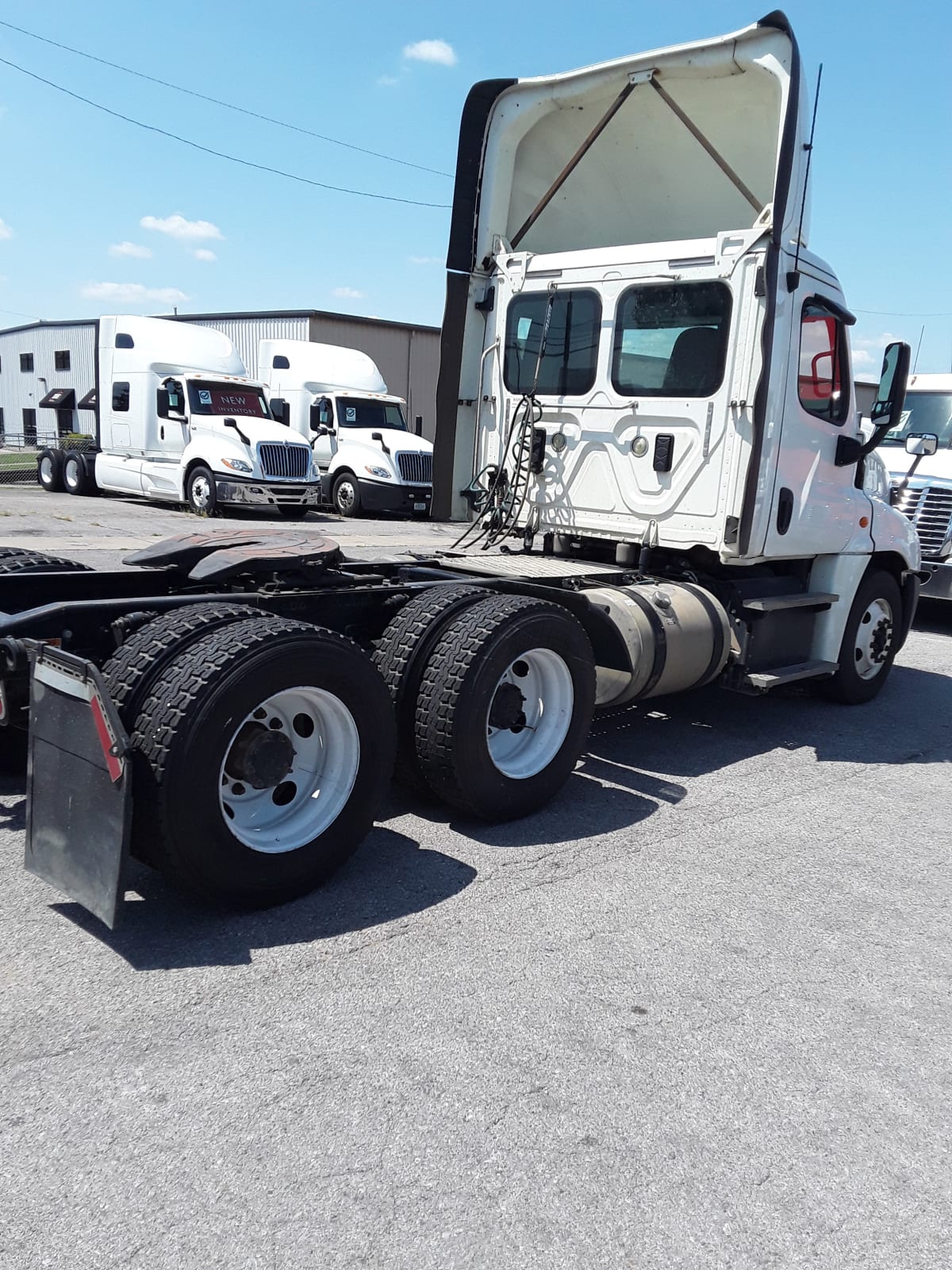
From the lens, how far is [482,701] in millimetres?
4559

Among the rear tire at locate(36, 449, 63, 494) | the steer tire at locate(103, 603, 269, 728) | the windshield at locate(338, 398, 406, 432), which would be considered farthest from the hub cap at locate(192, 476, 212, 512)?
the steer tire at locate(103, 603, 269, 728)

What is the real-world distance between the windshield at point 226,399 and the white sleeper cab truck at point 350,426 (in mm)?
1495

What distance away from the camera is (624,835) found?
4.77 meters

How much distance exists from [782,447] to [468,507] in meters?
2.33

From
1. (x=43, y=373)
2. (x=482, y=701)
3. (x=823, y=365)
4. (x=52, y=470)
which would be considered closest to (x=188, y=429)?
(x=52, y=470)

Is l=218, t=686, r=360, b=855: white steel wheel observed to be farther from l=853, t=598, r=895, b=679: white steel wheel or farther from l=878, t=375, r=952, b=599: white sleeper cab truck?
l=878, t=375, r=952, b=599: white sleeper cab truck

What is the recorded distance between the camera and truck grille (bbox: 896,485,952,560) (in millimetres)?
11117

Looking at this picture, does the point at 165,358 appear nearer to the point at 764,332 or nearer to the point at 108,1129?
the point at 764,332

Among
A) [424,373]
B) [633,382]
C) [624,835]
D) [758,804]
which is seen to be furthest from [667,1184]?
[424,373]

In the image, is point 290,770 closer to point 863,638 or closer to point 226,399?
point 863,638

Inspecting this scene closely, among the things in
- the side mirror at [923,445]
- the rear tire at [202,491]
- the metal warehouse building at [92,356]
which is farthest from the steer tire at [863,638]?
the metal warehouse building at [92,356]

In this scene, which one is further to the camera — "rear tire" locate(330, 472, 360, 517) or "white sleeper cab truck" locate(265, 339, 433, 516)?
"rear tire" locate(330, 472, 360, 517)

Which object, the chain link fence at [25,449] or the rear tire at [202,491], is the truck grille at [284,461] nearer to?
the rear tire at [202,491]

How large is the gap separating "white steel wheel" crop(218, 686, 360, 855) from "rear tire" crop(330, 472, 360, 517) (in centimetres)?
1723
